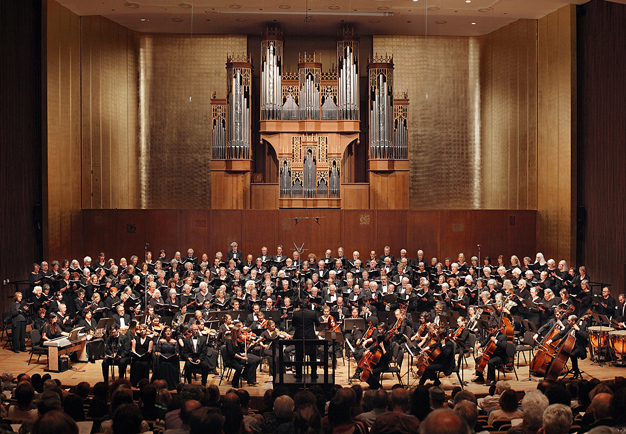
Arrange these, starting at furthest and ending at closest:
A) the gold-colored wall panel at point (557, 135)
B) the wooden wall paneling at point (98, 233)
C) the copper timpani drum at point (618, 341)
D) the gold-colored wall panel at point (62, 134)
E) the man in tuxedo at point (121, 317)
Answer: the wooden wall paneling at point (98, 233) → the gold-colored wall panel at point (557, 135) → the gold-colored wall panel at point (62, 134) → the man in tuxedo at point (121, 317) → the copper timpani drum at point (618, 341)

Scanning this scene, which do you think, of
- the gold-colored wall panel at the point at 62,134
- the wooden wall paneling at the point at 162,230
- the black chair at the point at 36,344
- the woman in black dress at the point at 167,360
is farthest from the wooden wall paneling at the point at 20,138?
the woman in black dress at the point at 167,360

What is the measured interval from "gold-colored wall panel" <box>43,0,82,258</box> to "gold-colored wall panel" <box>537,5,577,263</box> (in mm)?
11276

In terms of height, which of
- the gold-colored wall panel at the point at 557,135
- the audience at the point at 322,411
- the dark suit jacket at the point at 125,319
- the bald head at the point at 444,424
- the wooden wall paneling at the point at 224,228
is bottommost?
the dark suit jacket at the point at 125,319

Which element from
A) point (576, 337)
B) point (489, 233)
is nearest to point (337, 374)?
point (576, 337)

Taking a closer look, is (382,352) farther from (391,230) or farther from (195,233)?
(195,233)

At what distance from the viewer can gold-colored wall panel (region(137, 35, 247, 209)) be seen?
1770 centimetres

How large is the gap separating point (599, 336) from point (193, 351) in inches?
250

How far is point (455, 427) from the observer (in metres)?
2.37

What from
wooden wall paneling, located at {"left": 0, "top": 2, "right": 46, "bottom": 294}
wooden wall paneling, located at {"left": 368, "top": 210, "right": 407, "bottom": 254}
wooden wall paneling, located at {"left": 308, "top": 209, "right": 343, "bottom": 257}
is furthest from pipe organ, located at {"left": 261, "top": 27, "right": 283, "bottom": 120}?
wooden wall paneling, located at {"left": 0, "top": 2, "right": 46, "bottom": 294}

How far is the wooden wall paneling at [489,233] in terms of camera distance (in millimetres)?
16359

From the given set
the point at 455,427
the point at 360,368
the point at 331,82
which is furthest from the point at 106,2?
the point at 455,427

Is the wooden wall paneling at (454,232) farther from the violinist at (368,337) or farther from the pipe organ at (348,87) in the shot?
the violinist at (368,337)

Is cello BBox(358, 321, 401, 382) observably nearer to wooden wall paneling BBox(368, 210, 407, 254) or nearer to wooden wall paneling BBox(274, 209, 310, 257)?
wooden wall paneling BBox(274, 209, 310, 257)

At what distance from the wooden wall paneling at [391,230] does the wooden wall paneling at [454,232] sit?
3.15ft
